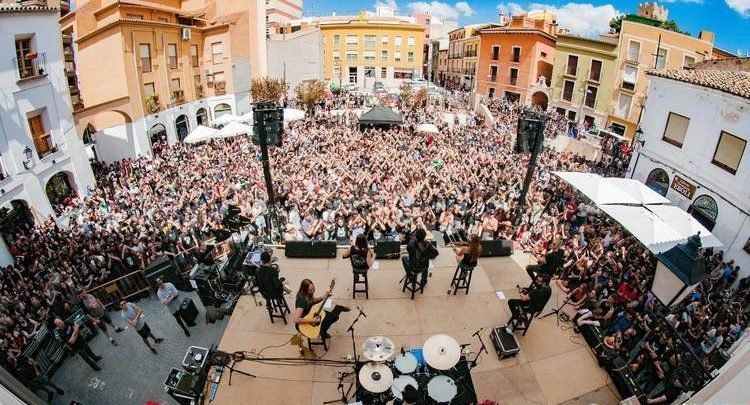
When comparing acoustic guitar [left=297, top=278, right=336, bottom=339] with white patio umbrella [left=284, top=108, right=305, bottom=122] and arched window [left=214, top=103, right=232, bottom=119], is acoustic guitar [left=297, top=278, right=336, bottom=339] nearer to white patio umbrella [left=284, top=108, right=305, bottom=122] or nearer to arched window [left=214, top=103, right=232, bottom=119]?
white patio umbrella [left=284, top=108, right=305, bottom=122]

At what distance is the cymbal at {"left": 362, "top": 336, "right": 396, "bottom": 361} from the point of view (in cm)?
470

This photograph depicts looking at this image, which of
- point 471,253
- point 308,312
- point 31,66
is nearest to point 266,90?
point 31,66

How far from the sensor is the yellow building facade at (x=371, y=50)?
148 ft

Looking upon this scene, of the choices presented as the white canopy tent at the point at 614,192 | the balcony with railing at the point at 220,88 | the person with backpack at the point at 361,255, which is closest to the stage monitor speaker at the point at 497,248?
the person with backpack at the point at 361,255

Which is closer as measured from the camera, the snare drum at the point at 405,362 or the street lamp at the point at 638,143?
the snare drum at the point at 405,362

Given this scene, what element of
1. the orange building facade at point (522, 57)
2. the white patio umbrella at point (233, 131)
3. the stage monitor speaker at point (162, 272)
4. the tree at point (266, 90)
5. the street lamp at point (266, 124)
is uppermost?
the orange building facade at point (522, 57)

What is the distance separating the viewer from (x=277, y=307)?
20.5 ft

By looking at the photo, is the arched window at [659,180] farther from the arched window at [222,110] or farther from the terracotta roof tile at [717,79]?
the arched window at [222,110]

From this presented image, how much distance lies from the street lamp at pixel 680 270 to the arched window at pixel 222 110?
29339 mm

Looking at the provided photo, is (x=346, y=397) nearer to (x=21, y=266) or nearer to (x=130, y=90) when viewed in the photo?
(x=21, y=266)

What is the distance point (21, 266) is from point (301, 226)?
8.03 meters

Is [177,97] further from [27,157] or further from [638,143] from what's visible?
[638,143]

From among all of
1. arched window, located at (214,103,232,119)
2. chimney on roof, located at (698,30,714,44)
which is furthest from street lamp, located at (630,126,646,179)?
arched window, located at (214,103,232,119)

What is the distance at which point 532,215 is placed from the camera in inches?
434
